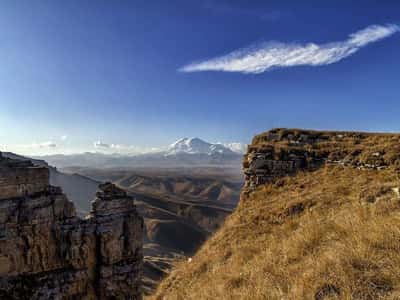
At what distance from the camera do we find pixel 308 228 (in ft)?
25.9

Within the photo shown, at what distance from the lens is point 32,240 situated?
41.2 ft

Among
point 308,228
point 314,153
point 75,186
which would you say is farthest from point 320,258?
point 75,186

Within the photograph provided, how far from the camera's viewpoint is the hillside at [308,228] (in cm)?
495

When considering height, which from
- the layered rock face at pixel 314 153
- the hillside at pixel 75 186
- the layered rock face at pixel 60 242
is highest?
the layered rock face at pixel 314 153

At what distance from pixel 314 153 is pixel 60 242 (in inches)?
562

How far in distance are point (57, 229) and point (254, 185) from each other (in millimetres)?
10797

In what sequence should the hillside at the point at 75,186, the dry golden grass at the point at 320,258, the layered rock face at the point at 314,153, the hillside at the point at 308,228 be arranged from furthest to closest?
the hillside at the point at 75,186 → the layered rock face at the point at 314,153 → the hillside at the point at 308,228 → the dry golden grass at the point at 320,258

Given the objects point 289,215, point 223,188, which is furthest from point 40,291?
point 223,188

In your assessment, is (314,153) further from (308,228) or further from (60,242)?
(60,242)

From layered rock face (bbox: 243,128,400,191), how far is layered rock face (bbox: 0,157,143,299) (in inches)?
308

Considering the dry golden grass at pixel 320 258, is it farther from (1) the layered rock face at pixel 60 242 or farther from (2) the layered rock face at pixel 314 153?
(2) the layered rock face at pixel 314 153

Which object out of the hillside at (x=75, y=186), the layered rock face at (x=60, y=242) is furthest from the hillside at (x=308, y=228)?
the hillside at (x=75, y=186)

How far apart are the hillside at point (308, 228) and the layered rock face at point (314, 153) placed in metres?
0.06

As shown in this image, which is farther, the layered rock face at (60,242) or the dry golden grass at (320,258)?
the layered rock face at (60,242)
